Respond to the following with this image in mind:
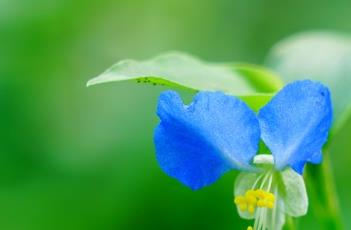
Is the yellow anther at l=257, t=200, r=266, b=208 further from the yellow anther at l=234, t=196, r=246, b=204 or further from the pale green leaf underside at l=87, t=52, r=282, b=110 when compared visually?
the pale green leaf underside at l=87, t=52, r=282, b=110

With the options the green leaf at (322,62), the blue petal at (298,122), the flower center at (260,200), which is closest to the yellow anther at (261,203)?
the flower center at (260,200)

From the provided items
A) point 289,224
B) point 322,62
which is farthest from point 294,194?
point 322,62

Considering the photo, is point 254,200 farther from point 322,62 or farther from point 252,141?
point 322,62

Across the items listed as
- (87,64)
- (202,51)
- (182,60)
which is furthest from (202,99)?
(202,51)

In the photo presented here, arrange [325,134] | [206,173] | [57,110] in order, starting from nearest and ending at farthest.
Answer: [325,134] < [206,173] < [57,110]

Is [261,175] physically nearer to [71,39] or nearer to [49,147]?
[49,147]

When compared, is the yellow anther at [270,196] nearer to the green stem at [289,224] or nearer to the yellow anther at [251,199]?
the yellow anther at [251,199]
